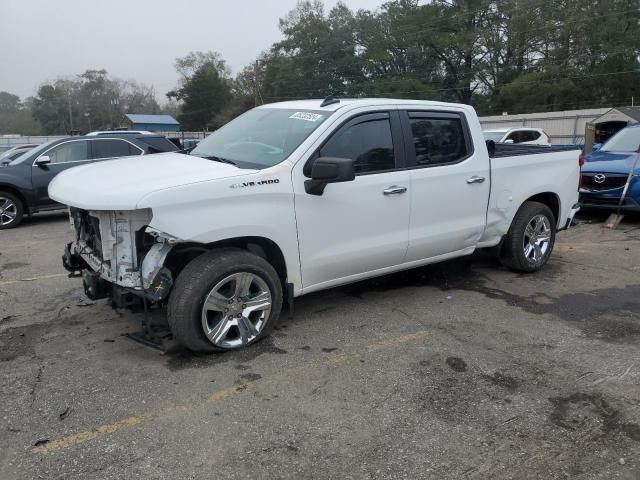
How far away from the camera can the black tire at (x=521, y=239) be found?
6.11 m

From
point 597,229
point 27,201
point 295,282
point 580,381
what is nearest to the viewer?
point 580,381

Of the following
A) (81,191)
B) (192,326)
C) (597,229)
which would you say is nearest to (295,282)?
(192,326)

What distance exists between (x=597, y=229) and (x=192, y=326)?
7.47 metres

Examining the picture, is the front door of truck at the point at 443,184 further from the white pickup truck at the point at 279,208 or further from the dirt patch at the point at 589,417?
the dirt patch at the point at 589,417

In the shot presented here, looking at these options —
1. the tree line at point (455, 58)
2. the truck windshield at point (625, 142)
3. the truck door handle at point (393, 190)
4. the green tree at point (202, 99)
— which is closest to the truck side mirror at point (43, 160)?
the truck door handle at point (393, 190)

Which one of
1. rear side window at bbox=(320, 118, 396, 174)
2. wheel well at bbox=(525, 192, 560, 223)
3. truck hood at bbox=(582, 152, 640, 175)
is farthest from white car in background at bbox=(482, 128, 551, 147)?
rear side window at bbox=(320, 118, 396, 174)

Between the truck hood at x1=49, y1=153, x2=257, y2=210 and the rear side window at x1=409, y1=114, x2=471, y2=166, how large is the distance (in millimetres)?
1761

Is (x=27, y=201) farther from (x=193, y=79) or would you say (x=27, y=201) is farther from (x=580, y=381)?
(x=193, y=79)

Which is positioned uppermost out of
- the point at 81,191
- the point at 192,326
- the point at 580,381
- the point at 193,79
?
the point at 193,79

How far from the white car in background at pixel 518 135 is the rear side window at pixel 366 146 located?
12637 mm

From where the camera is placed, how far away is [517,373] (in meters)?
3.91

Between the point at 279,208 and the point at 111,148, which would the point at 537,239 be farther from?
the point at 111,148

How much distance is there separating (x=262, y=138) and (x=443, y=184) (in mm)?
1722

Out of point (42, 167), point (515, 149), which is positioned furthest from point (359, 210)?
point (42, 167)
